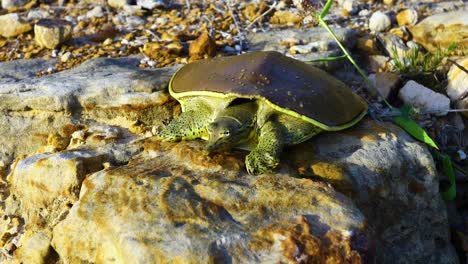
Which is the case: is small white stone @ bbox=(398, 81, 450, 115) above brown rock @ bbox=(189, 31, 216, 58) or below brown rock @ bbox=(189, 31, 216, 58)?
below

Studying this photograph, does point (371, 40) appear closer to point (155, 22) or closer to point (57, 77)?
point (155, 22)

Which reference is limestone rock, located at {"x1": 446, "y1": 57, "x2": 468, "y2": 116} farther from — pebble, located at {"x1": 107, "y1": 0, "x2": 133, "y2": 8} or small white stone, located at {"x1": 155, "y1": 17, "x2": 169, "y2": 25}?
pebble, located at {"x1": 107, "y1": 0, "x2": 133, "y2": 8}

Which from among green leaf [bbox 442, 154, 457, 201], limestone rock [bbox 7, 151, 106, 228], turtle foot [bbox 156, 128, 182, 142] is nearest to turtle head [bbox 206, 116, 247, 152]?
turtle foot [bbox 156, 128, 182, 142]

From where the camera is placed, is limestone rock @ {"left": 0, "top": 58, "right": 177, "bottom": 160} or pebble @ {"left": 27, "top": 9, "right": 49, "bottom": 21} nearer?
limestone rock @ {"left": 0, "top": 58, "right": 177, "bottom": 160}

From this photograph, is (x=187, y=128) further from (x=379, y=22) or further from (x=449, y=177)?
(x=379, y=22)

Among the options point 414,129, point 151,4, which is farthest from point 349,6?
point 414,129

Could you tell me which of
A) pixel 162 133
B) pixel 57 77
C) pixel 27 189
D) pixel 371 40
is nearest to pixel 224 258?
pixel 162 133
